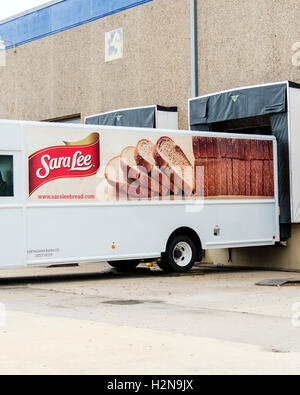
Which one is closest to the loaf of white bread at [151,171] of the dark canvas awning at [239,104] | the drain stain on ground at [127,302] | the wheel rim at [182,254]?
the wheel rim at [182,254]

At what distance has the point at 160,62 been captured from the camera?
22984mm

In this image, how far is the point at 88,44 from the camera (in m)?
25.9

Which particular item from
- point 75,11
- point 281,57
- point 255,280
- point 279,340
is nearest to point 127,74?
point 75,11

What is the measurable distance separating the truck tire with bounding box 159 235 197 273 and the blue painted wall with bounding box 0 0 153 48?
885cm

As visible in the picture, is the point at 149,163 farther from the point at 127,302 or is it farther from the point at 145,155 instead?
the point at 127,302

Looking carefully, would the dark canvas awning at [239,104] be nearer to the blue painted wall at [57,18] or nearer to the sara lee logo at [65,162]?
the sara lee logo at [65,162]

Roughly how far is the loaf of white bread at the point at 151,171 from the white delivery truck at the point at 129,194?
2 cm

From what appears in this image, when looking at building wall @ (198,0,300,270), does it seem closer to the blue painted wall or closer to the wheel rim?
the wheel rim

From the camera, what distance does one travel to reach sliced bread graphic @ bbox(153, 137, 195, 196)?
17328 mm

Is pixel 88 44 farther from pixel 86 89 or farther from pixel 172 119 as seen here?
pixel 172 119

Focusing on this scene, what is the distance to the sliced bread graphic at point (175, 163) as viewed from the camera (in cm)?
1733

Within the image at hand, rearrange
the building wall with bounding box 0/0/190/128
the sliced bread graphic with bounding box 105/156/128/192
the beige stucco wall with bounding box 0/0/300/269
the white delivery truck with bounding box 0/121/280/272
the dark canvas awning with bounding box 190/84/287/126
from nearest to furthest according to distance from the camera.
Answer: the white delivery truck with bounding box 0/121/280/272 < the sliced bread graphic with bounding box 105/156/128/192 < the dark canvas awning with bounding box 190/84/287/126 < the beige stucco wall with bounding box 0/0/300/269 < the building wall with bounding box 0/0/190/128

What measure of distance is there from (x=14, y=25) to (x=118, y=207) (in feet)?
50.1

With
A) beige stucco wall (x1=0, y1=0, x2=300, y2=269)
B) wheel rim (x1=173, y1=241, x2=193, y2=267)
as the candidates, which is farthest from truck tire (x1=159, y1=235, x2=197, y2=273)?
beige stucco wall (x1=0, y1=0, x2=300, y2=269)
